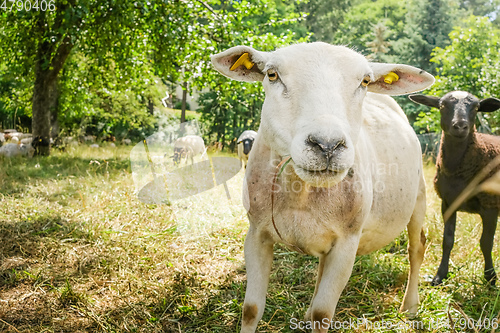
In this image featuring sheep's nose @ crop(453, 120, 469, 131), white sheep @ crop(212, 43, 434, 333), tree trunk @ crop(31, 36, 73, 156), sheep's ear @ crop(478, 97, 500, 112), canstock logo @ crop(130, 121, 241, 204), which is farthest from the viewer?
tree trunk @ crop(31, 36, 73, 156)

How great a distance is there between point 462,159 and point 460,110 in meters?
0.54

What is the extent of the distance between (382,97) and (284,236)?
2013 millimetres

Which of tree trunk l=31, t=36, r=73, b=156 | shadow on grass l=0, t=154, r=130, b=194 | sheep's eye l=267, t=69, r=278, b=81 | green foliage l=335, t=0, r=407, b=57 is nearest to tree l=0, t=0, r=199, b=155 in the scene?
tree trunk l=31, t=36, r=73, b=156

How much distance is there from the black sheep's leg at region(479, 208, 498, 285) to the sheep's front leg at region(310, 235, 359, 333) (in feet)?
7.60

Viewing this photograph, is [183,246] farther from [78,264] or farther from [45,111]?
[45,111]

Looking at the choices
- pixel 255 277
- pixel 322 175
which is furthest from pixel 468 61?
pixel 322 175

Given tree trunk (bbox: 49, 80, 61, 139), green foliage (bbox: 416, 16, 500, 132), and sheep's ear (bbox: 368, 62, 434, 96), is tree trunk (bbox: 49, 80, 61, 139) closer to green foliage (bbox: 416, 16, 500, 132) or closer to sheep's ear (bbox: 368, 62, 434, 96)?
sheep's ear (bbox: 368, 62, 434, 96)

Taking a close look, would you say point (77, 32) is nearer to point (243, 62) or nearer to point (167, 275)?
point (167, 275)

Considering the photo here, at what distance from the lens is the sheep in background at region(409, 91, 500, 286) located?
394 cm

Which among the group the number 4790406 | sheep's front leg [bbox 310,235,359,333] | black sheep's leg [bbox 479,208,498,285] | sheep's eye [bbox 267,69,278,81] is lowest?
black sheep's leg [bbox 479,208,498,285]

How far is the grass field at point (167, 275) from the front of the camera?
9.05 feet

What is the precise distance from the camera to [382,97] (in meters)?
3.54

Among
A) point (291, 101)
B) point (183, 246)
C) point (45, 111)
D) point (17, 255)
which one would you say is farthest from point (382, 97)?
point (45, 111)

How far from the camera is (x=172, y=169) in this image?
628 centimetres
